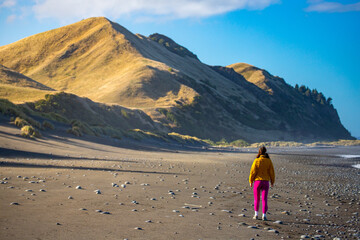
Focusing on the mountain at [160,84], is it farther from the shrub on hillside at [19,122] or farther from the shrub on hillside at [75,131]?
the shrub on hillside at [19,122]

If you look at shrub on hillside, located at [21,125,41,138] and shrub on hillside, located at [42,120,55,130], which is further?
shrub on hillside, located at [42,120,55,130]

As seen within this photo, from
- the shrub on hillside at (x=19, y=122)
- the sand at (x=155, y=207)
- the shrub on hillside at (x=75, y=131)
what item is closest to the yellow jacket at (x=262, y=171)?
the sand at (x=155, y=207)

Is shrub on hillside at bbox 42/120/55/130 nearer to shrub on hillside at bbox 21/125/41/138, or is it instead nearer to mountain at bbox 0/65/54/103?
shrub on hillside at bbox 21/125/41/138

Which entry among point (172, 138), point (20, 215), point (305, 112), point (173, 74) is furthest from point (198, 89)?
point (20, 215)

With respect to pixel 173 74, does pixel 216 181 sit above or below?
below

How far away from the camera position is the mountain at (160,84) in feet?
249

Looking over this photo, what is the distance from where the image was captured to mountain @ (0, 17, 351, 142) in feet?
249

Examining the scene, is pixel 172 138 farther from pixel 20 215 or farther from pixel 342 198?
pixel 20 215

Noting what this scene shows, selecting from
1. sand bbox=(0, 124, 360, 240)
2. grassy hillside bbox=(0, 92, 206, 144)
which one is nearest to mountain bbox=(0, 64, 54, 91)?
grassy hillside bbox=(0, 92, 206, 144)

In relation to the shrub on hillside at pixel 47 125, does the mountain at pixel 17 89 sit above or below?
above

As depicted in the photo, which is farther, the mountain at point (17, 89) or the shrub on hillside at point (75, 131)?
the mountain at point (17, 89)

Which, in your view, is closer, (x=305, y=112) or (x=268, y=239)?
(x=268, y=239)

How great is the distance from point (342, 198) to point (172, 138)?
37889 mm

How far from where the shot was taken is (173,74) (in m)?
87.9
